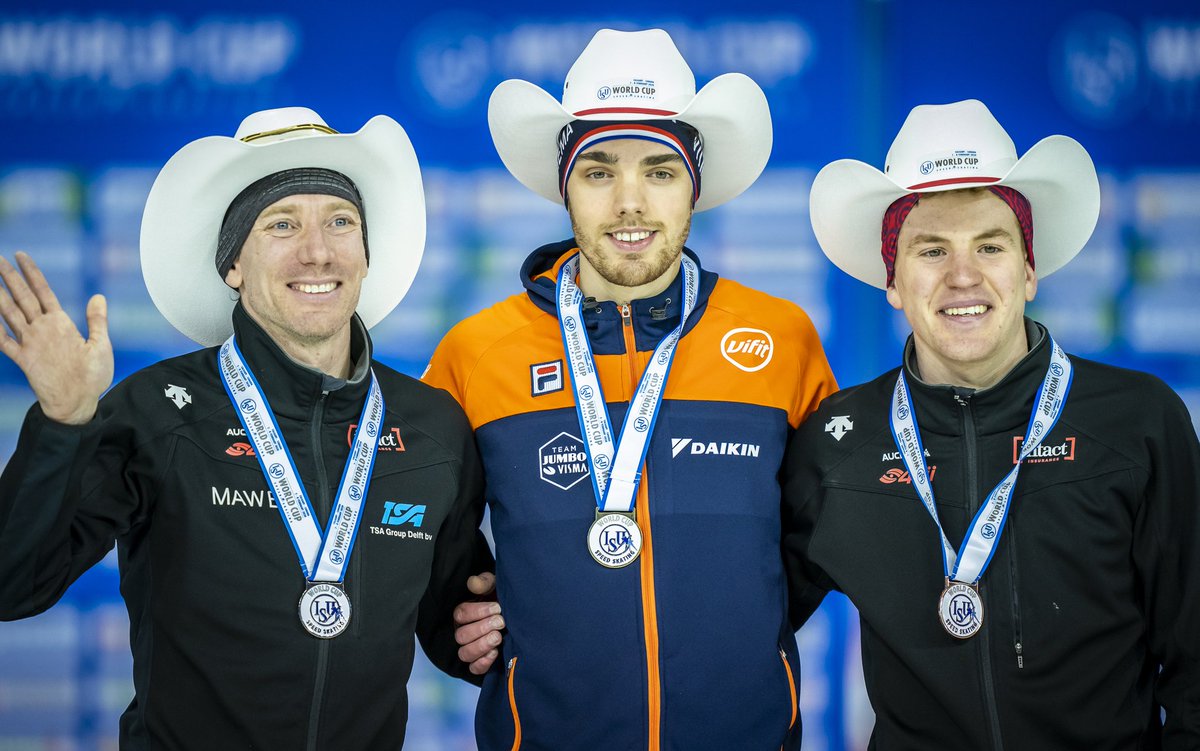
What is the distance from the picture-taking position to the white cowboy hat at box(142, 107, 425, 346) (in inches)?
111

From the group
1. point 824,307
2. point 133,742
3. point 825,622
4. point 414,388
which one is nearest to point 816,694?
point 825,622

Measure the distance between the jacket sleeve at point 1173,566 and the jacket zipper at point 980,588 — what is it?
34cm

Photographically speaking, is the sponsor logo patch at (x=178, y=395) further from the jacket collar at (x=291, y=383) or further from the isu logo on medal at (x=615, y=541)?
the isu logo on medal at (x=615, y=541)

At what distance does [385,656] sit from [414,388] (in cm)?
64

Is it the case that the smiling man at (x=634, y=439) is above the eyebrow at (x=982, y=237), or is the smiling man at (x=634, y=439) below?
below

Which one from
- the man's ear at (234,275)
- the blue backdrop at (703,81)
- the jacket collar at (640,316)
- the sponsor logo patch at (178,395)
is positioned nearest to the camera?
the sponsor logo patch at (178,395)

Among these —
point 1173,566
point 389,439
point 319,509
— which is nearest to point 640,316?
point 389,439

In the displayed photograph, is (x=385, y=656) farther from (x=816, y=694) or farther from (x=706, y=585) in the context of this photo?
(x=816, y=694)

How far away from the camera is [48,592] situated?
7.91ft

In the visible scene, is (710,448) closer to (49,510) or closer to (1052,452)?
(1052,452)

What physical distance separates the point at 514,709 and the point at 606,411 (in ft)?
2.27

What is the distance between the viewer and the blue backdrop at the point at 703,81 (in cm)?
434

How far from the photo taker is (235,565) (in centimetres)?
258

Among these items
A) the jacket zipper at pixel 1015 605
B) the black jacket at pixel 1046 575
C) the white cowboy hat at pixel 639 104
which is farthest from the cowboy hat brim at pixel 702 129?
the jacket zipper at pixel 1015 605
